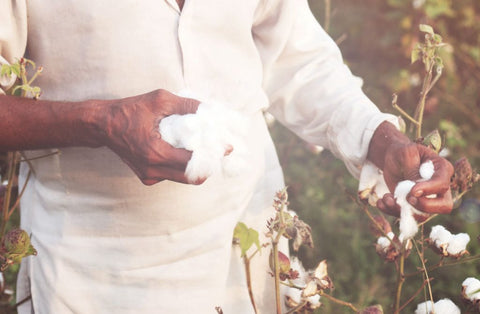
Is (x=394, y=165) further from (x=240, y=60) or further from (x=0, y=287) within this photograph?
(x=0, y=287)

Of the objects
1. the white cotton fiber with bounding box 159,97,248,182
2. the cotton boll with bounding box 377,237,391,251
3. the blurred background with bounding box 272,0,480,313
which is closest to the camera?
the white cotton fiber with bounding box 159,97,248,182

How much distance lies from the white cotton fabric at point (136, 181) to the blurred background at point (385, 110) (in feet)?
2.78

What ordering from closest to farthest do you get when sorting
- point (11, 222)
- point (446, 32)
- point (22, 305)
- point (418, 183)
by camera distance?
point (418, 183), point (22, 305), point (11, 222), point (446, 32)

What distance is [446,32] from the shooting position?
4.00 metres

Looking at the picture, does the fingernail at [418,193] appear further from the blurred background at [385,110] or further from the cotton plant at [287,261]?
the blurred background at [385,110]

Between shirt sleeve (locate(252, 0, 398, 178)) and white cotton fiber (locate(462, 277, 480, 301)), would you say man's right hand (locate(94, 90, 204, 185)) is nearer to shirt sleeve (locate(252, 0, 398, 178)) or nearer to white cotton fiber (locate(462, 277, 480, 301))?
shirt sleeve (locate(252, 0, 398, 178))

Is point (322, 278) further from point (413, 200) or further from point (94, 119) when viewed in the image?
point (94, 119)

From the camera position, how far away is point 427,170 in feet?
3.72

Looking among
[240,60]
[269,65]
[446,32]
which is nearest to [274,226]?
[240,60]

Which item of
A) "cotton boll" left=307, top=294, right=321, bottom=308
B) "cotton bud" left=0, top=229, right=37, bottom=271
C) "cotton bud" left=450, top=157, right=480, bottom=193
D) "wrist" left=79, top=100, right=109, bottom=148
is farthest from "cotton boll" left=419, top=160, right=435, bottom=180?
"cotton bud" left=0, top=229, right=37, bottom=271

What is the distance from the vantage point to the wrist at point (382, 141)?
1.24 m

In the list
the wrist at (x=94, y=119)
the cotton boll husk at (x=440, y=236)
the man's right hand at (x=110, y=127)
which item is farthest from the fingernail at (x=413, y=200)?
the wrist at (x=94, y=119)

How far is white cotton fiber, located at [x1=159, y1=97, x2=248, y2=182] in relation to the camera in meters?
0.95

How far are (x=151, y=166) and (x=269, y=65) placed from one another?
59cm
